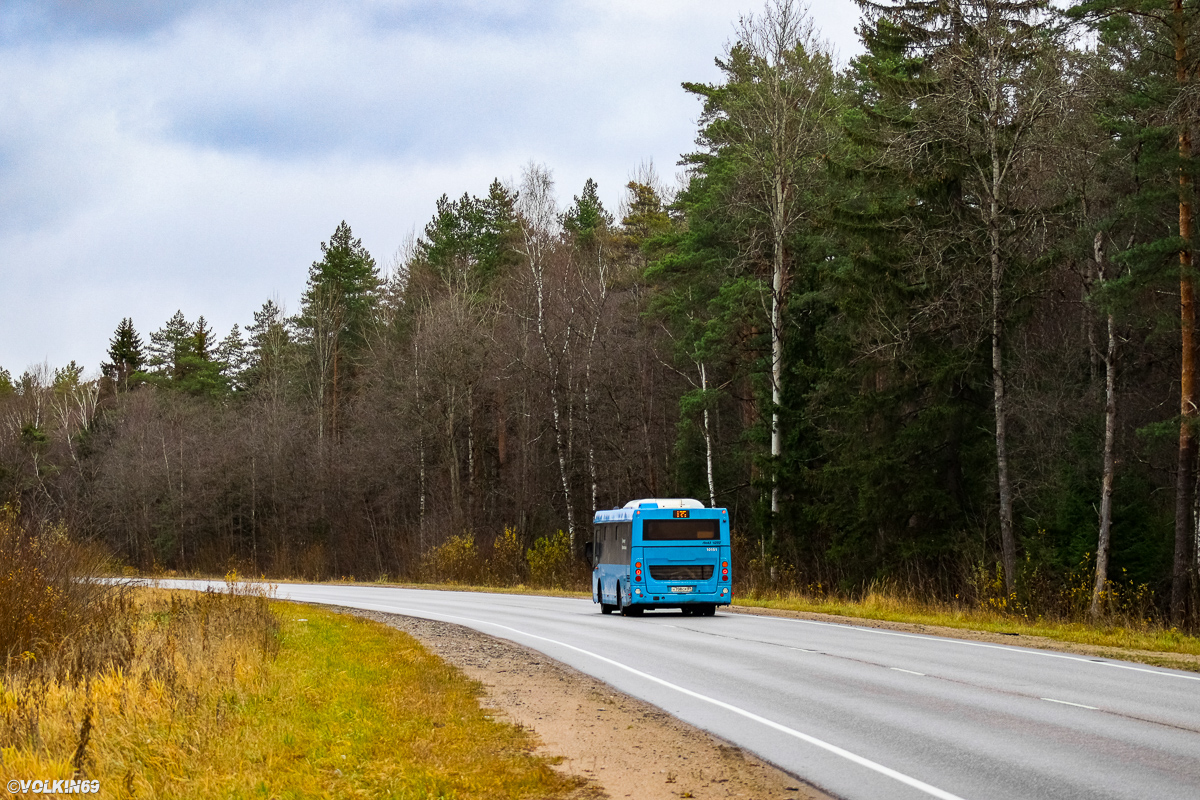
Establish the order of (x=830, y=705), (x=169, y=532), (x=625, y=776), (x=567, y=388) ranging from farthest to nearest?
(x=169, y=532), (x=567, y=388), (x=830, y=705), (x=625, y=776)

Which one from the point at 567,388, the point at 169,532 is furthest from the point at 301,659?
the point at 169,532

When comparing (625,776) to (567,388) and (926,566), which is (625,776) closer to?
(926,566)

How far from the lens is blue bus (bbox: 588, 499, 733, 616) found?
29.2 m

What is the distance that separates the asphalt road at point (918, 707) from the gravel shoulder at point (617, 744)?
1.05 feet

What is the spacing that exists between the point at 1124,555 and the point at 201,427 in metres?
69.4

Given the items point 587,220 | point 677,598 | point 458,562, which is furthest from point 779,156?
point 587,220

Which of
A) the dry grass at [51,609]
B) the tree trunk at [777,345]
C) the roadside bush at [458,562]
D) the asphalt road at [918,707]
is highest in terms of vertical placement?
the tree trunk at [777,345]

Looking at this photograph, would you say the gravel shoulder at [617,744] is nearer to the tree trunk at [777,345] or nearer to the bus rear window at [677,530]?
the bus rear window at [677,530]

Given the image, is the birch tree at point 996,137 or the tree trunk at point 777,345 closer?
the birch tree at point 996,137

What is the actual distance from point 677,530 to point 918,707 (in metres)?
17.4

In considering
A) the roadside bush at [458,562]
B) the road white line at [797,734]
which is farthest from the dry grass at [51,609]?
the roadside bush at [458,562]

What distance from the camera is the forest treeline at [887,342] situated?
26828 millimetres

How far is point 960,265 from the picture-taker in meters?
31.1

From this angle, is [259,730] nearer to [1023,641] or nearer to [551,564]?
[1023,641]
